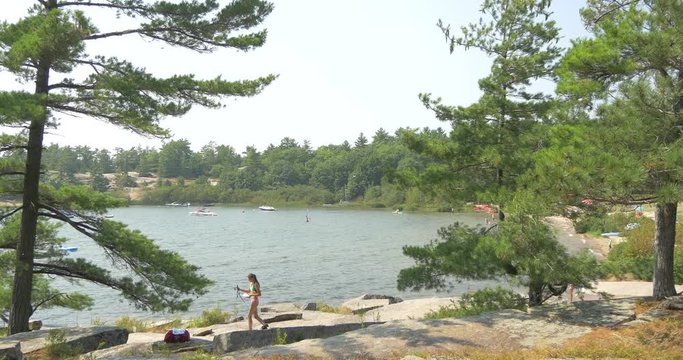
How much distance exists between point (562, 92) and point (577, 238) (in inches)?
1832

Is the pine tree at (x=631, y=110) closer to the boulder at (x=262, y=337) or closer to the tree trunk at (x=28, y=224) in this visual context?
the boulder at (x=262, y=337)

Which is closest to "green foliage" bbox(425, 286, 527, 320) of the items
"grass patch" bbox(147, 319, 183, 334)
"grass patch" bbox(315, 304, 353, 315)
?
"grass patch" bbox(315, 304, 353, 315)

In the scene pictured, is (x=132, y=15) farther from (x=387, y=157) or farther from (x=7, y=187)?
(x=387, y=157)

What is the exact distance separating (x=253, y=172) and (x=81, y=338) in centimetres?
15537

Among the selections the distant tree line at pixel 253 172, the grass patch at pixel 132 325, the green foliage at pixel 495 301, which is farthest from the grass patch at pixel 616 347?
the distant tree line at pixel 253 172

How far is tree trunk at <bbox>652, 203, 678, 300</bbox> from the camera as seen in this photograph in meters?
10.8

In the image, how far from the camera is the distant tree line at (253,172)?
14512 centimetres

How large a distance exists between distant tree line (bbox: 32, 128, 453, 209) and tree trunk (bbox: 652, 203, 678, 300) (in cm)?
10955

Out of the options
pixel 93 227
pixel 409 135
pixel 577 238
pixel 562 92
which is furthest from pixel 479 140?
pixel 577 238

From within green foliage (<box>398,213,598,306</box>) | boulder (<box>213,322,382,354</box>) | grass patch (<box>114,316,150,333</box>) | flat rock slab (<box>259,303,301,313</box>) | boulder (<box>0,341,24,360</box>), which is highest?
green foliage (<box>398,213,598,306</box>)

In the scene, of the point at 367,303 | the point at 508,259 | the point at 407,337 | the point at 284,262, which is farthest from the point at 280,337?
the point at 284,262

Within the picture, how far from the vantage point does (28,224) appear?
470 inches

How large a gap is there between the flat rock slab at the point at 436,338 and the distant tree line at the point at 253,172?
4363 inches

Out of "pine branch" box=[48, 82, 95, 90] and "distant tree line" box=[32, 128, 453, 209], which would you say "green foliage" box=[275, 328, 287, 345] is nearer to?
"pine branch" box=[48, 82, 95, 90]
